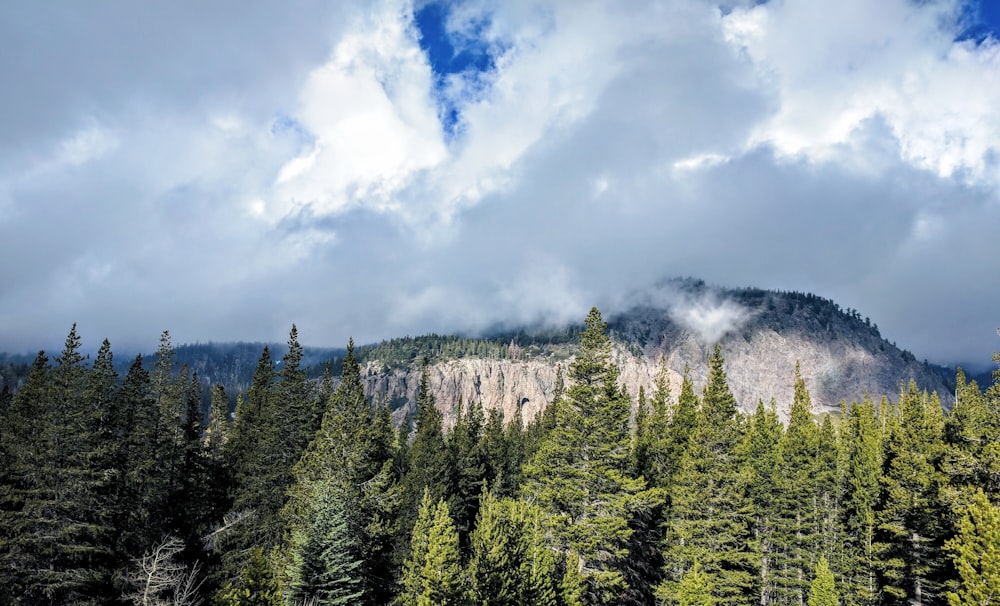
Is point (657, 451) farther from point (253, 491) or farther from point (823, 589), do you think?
point (253, 491)

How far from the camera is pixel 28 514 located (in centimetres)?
2725

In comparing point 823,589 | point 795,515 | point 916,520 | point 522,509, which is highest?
point 522,509

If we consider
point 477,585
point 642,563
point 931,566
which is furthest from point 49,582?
point 931,566

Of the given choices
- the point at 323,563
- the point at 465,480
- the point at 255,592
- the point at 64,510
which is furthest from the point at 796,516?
the point at 64,510

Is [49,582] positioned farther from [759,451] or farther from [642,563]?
[759,451]

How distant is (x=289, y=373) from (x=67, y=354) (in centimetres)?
1782

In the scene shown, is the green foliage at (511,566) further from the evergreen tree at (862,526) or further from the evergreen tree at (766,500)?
the evergreen tree at (862,526)

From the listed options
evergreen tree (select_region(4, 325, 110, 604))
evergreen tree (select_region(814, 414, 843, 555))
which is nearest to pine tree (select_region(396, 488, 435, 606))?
evergreen tree (select_region(4, 325, 110, 604))

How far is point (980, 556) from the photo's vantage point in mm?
20625

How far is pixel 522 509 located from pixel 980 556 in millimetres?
19414

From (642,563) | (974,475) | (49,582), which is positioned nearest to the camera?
(974,475)

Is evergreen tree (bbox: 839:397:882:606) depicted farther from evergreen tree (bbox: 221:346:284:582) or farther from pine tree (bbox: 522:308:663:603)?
evergreen tree (bbox: 221:346:284:582)

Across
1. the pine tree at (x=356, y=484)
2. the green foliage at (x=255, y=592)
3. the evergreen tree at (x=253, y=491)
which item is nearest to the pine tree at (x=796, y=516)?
the pine tree at (x=356, y=484)

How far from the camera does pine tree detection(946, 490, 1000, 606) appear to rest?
19703 mm
